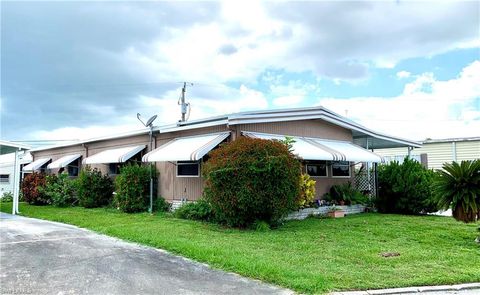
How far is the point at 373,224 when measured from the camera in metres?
13.0

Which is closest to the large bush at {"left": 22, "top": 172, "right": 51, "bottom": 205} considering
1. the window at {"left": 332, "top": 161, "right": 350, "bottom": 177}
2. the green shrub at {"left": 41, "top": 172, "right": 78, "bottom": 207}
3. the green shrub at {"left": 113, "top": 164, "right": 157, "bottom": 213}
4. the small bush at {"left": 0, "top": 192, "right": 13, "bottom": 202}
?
the green shrub at {"left": 41, "top": 172, "right": 78, "bottom": 207}

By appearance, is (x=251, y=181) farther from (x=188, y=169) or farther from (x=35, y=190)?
(x=35, y=190)

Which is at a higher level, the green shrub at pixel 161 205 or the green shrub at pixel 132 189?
the green shrub at pixel 132 189

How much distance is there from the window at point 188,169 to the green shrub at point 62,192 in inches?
291

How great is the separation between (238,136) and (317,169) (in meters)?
4.63

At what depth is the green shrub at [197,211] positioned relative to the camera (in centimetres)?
1332

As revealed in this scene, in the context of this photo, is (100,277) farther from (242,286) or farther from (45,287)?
(242,286)

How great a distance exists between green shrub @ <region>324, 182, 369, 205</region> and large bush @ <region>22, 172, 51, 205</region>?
1484 centimetres

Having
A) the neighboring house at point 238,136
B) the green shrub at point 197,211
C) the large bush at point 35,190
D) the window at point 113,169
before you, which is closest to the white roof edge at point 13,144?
the neighboring house at point 238,136

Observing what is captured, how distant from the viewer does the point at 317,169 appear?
16906mm

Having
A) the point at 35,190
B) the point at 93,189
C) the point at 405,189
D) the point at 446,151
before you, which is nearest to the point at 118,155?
the point at 93,189

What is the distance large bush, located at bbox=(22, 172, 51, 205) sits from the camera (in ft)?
70.2

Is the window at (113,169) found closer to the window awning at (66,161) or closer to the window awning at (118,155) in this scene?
the window awning at (118,155)

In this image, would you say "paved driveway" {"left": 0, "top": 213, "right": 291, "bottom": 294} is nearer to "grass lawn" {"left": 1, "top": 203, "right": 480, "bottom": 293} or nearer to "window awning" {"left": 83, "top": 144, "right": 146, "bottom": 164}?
"grass lawn" {"left": 1, "top": 203, "right": 480, "bottom": 293}
